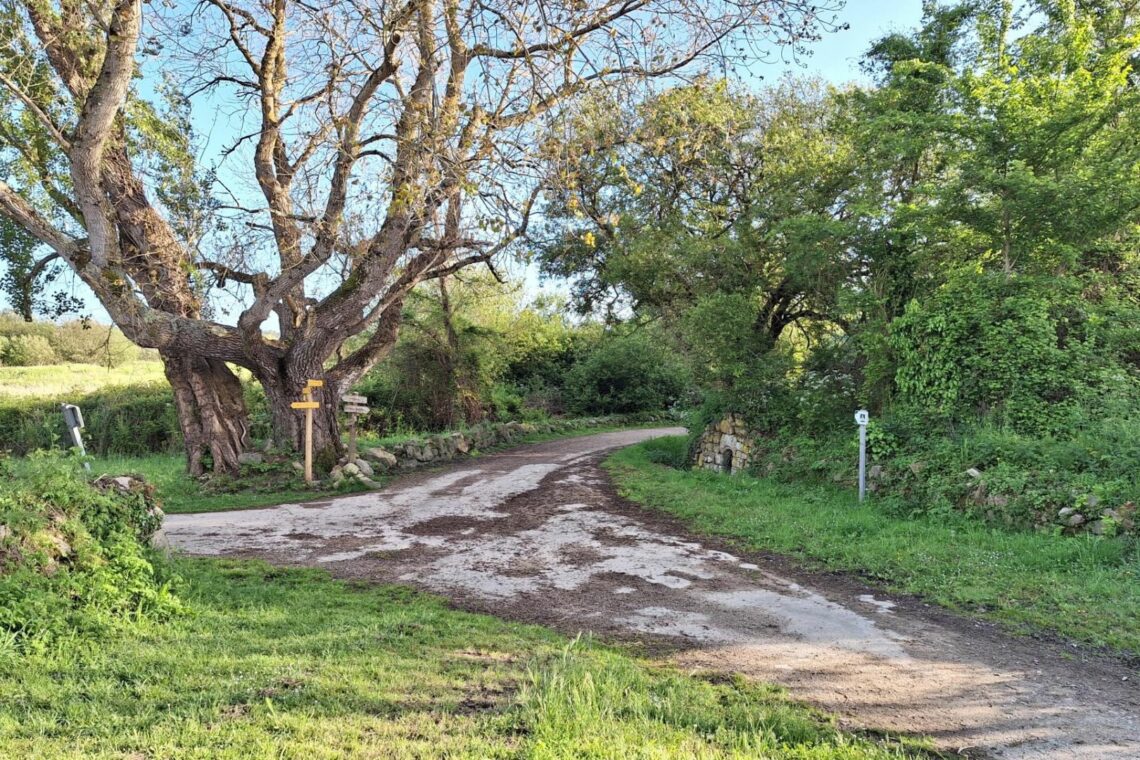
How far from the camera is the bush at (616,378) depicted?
91.4ft

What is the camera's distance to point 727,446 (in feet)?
45.9

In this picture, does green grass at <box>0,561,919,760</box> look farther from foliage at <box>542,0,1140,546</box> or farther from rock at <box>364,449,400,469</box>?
rock at <box>364,449,400,469</box>

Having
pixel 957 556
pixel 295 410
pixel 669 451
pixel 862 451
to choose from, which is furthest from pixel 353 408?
pixel 957 556

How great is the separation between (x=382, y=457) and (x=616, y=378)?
16.2 m

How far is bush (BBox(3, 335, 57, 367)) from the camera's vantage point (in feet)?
101

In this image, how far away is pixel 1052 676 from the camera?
13.3 feet

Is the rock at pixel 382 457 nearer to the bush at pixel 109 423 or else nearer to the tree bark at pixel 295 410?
the tree bark at pixel 295 410

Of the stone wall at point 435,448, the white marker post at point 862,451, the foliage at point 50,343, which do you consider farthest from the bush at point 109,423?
the white marker post at point 862,451

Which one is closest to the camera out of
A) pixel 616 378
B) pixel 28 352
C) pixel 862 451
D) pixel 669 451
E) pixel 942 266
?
pixel 862 451

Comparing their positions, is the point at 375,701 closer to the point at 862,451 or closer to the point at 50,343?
the point at 862,451

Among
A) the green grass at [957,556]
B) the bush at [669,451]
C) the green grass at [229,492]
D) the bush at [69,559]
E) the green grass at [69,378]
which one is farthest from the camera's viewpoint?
the green grass at [69,378]

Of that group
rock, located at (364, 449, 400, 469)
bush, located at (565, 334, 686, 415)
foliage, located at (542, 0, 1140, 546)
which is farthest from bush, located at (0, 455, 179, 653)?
bush, located at (565, 334, 686, 415)

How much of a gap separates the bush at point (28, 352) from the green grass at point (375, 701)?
35.4m

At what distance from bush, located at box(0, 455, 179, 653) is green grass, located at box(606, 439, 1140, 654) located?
6.03 m
